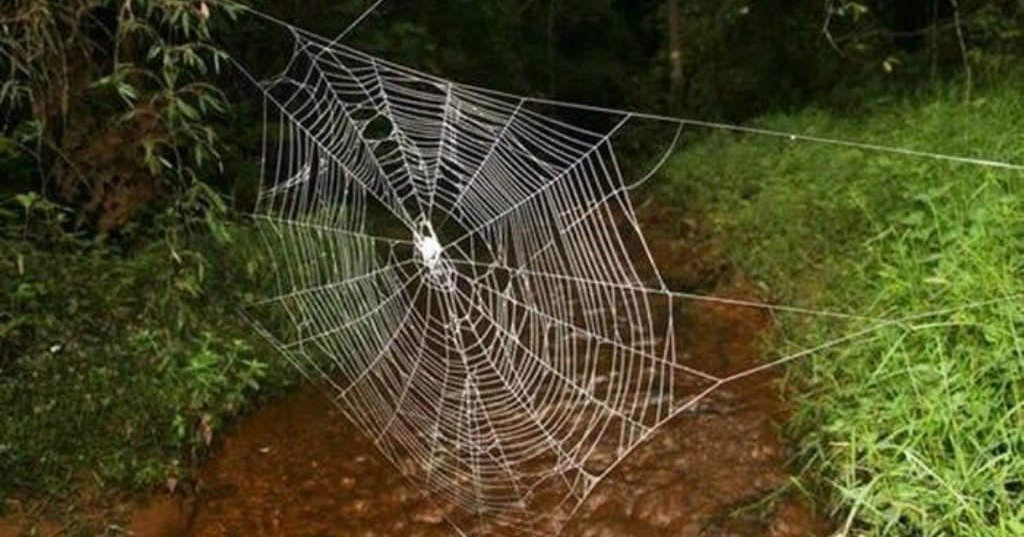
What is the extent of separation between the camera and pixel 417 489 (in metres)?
3.59

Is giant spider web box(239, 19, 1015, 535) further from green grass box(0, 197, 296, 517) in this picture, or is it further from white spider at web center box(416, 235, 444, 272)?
green grass box(0, 197, 296, 517)

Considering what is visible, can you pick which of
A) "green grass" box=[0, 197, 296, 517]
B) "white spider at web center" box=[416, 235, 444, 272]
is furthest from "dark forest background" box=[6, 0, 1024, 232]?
"white spider at web center" box=[416, 235, 444, 272]

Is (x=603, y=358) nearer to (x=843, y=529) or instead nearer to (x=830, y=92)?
(x=843, y=529)

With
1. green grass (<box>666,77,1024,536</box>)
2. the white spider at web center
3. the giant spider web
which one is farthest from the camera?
the white spider at web center

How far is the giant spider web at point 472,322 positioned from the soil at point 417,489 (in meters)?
0.09

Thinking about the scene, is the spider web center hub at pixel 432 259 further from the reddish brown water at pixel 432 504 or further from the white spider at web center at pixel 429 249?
the reddish brown water at pixel 432 504

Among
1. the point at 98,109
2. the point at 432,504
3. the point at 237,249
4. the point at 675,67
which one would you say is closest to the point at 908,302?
the point at 432,504

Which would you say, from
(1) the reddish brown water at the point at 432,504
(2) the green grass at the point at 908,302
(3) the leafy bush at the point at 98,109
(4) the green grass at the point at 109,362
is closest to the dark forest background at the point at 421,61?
(3) the leafy bush at the point at 98,109

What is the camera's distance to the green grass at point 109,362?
335 cm

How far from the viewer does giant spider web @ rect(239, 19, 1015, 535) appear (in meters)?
3.71

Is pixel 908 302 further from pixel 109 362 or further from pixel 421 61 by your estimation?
pixel 421 61

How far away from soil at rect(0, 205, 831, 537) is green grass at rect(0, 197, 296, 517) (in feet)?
0.52

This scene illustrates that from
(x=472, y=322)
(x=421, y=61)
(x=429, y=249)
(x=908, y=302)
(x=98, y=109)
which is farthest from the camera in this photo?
(x=421, y=61)

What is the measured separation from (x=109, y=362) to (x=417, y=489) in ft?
4.59
